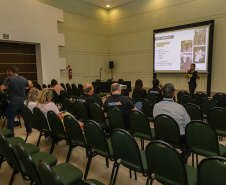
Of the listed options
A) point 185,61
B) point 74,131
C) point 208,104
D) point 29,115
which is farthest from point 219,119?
point 185,61

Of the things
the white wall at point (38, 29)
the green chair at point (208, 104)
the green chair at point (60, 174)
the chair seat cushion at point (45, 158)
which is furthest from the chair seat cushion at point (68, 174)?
the white wall at point (38, 29)

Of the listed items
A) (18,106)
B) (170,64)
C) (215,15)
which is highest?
(215,15)

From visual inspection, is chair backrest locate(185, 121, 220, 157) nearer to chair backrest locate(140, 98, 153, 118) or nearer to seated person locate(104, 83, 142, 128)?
seated person locate(104, 83, 142, 128)

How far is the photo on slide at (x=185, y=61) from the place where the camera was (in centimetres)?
868

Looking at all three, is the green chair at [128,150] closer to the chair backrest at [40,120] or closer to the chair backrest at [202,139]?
the chair backrest at [202,139]

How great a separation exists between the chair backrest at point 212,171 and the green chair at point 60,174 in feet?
3.46

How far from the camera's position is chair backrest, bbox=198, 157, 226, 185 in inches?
49.7

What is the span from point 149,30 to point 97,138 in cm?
957

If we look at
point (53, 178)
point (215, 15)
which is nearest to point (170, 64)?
point (215, 15)

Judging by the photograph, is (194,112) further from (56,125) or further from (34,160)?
(34,160)

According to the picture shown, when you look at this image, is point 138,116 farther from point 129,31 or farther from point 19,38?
point 129,31

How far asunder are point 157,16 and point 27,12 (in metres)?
6.68

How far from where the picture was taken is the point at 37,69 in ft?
31.3

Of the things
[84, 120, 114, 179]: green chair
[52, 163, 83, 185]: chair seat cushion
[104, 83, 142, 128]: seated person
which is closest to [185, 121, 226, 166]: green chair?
[84, 120, 114, 179]: green chair
